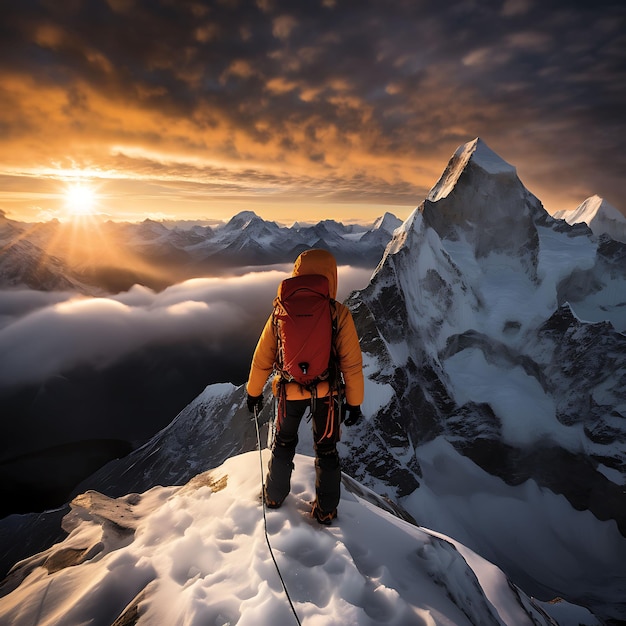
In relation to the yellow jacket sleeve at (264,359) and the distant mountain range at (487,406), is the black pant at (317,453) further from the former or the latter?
the distant mountain range at (487,406)

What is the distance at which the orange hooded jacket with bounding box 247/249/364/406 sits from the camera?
532cm

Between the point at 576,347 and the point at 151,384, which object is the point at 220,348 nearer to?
the point at 151,384

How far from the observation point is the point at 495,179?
3017 inches

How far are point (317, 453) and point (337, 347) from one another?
1925 mm

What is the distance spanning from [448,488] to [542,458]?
20087 mm

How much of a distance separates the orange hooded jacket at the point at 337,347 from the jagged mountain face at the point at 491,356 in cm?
4244

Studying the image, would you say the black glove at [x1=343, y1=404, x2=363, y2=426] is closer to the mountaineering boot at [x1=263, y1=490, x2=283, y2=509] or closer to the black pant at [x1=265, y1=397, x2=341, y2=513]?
the black pant at [x1=265, y1=397, x2=341, y2=513]

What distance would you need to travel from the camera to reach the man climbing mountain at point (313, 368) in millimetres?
5105

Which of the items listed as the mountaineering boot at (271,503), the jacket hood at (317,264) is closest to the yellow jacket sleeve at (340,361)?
the jacket hood at (317,264)

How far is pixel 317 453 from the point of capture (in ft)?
18.6

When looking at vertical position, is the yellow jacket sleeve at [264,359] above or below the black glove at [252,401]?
above

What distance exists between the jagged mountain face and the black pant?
137 feet

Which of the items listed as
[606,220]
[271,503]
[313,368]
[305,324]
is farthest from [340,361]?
[606,220]

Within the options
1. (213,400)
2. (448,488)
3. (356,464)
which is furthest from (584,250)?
(213,400)
